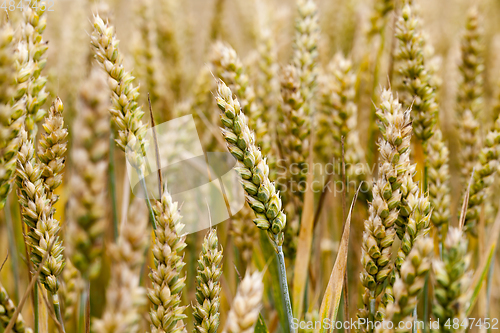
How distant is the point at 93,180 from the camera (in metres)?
0.31

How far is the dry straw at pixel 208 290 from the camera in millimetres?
549

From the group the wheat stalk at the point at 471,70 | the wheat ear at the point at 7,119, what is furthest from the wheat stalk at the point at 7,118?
the wheat stalk at the point at 471,70

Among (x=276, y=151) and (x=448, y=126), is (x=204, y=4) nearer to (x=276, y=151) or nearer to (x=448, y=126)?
(x=448, y=126)

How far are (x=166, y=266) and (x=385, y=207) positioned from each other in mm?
354

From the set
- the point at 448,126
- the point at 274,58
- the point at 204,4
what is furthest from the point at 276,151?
the point at 204,4

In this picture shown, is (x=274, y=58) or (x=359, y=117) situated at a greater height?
(x=274, y=58)

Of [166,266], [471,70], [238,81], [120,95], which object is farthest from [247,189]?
[471,70]

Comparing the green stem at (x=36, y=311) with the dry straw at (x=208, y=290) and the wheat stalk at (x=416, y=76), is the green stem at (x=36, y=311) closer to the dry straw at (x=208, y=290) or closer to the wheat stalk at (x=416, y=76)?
the dry straw at (x=208, y=290)

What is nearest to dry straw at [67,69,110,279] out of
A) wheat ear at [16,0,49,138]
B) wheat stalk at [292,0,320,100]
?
wheat ear at [16,0,49,138]

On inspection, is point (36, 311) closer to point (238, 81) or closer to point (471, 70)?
point (238, 81)

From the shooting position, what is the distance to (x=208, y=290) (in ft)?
1.81

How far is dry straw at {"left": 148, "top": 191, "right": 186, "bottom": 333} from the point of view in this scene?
0.49 m

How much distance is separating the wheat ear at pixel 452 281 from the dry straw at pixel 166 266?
13.5 inches

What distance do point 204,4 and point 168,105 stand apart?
2.10m
